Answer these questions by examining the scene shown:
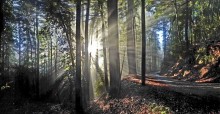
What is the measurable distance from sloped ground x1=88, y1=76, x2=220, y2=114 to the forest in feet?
0.12

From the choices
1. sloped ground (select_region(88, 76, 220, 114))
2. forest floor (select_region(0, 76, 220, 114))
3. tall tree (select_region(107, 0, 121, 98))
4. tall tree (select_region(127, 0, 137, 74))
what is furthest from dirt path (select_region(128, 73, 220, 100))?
tall tree (select_region(127, 0, 137, 74))

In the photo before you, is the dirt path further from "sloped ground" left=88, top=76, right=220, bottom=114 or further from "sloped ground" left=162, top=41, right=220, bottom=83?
"sloped ground" left=162, top=41, right=220, bottom=83

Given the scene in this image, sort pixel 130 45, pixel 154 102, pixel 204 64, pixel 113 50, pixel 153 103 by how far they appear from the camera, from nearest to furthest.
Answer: pixel 153 103 → pixel 154 102 → pixel 113 50 → pixel 204 64 → pixel 130 45

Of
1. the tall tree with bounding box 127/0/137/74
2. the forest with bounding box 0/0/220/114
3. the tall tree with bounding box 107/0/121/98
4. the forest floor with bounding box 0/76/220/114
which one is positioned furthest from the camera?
the tall tree with bounding box 127/0/137/74

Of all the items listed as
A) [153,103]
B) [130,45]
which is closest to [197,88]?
[153,103]

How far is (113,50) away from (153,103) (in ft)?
20.2

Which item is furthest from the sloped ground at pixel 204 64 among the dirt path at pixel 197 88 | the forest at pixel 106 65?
the dirt path at pixel 197 88

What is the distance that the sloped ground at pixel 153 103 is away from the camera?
478 inches

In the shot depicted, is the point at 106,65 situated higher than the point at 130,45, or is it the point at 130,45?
the point at 130,45

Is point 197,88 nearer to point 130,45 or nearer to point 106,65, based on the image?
point 130,45

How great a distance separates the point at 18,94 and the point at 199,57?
68.3ft

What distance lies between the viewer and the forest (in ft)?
52.0

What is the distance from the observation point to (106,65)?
27766 mm

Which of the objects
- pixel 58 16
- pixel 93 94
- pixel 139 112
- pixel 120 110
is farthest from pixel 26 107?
pixel 139 112
